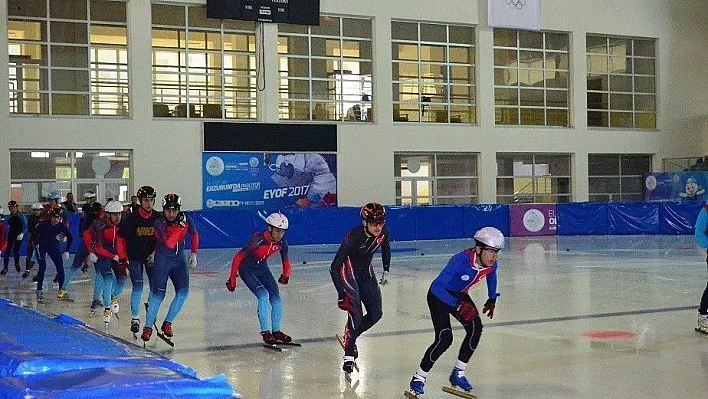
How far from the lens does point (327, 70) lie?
3347 centimetres

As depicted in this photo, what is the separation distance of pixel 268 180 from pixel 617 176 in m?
15.7

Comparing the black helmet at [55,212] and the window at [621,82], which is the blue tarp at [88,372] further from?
the window at [621,82]

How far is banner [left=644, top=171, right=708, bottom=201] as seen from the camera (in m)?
34.4

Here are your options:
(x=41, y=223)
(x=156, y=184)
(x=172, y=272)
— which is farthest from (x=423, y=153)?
(x=172, y=272)

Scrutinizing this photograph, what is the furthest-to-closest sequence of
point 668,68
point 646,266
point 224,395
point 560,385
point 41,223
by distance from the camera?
point 668,68 → point 646,266 → point 41,223 → point 560,385 → point 224,395

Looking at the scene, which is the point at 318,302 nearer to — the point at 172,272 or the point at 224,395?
the point at 172,272

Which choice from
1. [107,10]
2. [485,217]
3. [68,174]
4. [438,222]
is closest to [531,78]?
[485,217]

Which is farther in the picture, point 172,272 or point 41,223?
point 41,223

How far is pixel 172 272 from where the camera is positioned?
400 inches

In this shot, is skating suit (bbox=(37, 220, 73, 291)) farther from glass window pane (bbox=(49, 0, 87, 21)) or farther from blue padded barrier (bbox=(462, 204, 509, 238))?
blue padded barrier (bbox=(462, 204, 509, 238))

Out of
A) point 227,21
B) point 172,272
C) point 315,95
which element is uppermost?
point 227,21

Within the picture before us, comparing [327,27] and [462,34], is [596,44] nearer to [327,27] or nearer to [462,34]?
[462,34]

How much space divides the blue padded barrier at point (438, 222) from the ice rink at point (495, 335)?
1146 cm

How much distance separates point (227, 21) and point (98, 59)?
181 inches
